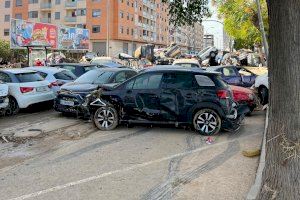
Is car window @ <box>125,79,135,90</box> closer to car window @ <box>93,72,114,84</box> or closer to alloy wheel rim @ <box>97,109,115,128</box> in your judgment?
alloy wheel rim @ <box>97,109,115,128</box>

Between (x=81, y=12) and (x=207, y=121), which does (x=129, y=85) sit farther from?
(x=81, y=12)

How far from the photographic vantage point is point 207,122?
400 inches

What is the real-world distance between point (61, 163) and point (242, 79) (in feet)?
40.0

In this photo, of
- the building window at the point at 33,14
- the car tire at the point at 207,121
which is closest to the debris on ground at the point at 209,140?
the car tire at the point at 207,121

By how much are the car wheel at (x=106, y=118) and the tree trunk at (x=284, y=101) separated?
245 inches

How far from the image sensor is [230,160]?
26.0 ft

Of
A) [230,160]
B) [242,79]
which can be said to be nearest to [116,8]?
[242,79]

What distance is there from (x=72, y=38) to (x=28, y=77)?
28716 millimetres

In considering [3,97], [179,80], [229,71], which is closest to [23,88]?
[3,97]

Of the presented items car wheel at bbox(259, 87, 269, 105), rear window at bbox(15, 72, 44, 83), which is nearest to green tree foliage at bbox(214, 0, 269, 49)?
car wheel at bbox(259, 87, 269, 105)

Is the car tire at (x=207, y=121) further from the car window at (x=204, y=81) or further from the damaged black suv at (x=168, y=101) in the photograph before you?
the car window at (x=204, y=81)

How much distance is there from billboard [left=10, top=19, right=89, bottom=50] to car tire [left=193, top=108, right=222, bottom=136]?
23147 mm

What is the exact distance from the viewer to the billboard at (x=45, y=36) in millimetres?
30953

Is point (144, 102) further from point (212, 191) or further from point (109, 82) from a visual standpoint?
point (212, 191)
